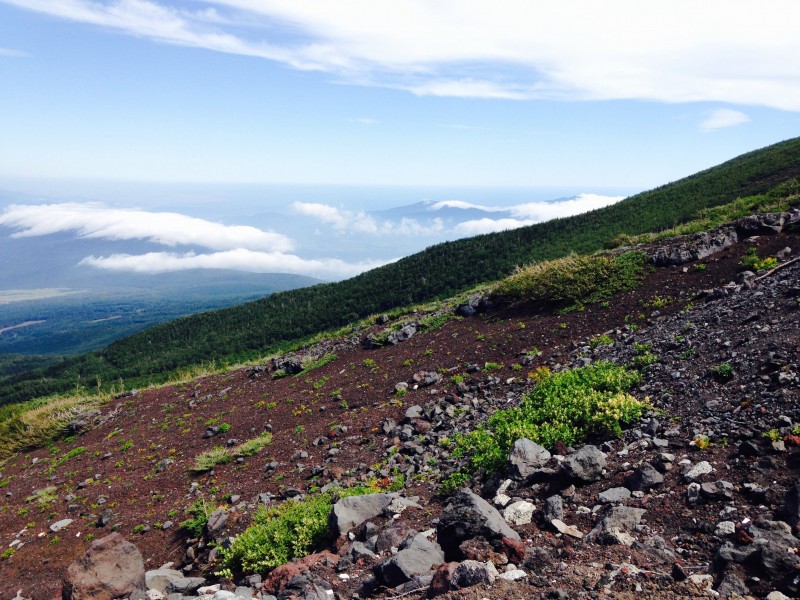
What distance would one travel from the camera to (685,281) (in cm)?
1545

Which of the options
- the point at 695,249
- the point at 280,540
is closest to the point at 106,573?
the point at 280,540

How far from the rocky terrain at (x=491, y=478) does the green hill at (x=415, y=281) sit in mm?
30442

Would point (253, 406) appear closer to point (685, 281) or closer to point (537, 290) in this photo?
point (537, 290)

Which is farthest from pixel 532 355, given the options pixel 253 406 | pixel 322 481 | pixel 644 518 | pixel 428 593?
pixel 253 406

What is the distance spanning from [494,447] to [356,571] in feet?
11.2

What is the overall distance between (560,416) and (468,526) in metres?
3.47

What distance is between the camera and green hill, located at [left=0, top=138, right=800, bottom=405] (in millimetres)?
46469

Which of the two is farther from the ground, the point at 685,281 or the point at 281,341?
the point at 685,281

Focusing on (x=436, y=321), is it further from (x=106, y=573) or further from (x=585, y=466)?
(x=106, y=573)

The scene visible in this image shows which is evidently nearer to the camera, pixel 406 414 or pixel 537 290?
pixel 406 414

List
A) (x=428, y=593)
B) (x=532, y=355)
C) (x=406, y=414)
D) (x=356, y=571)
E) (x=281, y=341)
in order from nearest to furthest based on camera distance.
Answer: (x=428, y=593), (x=356, y=571), (x=406, y=414), (x=532, y=355), (x=281, y=341)

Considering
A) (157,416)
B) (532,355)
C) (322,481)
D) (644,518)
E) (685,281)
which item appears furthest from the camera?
(157,416)

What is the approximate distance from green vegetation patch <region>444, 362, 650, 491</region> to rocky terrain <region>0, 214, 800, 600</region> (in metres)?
0.31

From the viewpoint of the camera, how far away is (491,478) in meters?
7.92
